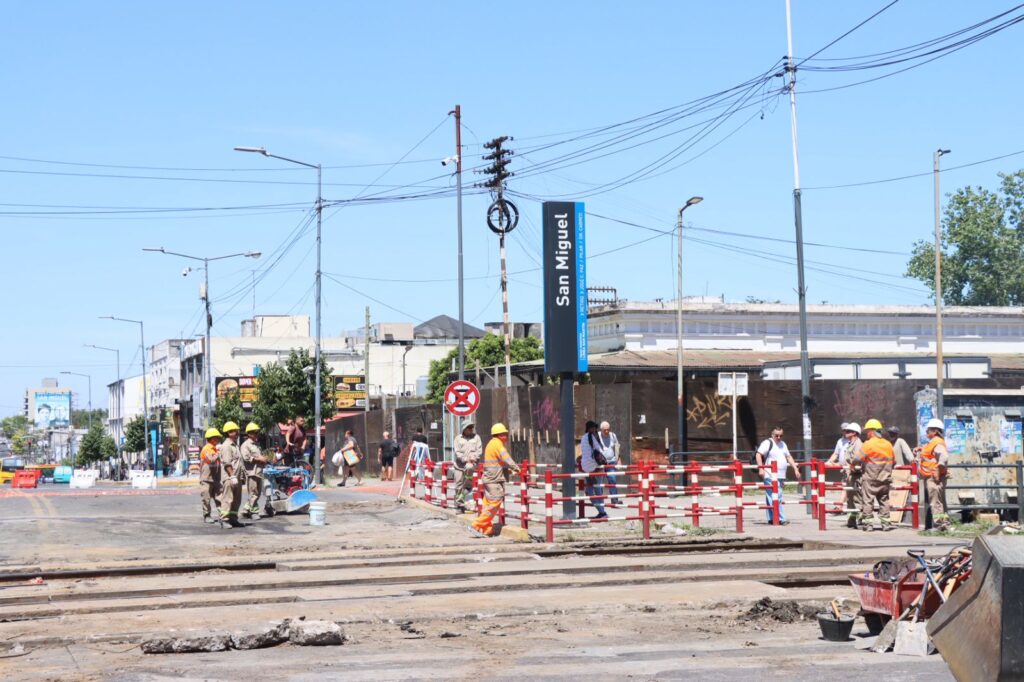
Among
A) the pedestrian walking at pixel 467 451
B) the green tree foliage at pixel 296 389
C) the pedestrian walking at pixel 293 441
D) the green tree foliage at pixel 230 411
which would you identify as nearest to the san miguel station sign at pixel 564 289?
the pedestrian walking at pixel 467 451

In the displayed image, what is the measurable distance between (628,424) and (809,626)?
77.4ft

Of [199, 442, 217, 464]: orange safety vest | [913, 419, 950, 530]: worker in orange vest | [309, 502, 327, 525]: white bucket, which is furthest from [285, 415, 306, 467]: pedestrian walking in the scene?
[913, 419, 950, 530]: worker in orange vest

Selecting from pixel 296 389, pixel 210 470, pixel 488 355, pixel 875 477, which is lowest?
pixel 875 477

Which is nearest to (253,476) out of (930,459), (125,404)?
(930,459)

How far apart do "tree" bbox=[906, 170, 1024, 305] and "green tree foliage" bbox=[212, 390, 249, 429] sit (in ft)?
179

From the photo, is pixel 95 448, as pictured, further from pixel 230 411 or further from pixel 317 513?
pixel 317 513

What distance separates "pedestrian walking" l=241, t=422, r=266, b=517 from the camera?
24.3 meters

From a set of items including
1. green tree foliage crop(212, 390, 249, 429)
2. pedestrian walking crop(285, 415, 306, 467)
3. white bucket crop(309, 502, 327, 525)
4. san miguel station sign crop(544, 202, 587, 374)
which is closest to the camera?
san miguel station sign crop(544, 202, 587, 374)

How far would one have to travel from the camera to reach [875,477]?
21.5 m

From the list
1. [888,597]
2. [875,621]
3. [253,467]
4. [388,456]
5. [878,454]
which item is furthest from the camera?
[388,456]

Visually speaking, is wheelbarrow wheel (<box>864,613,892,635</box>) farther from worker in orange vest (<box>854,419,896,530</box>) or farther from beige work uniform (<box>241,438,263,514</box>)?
beige work uniform (<box>241,438,263,514</box>)

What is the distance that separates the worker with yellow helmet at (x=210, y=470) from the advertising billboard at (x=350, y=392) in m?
65.9

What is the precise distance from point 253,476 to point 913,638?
16966 mm

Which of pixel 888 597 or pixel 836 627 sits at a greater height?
pixel 888 597
